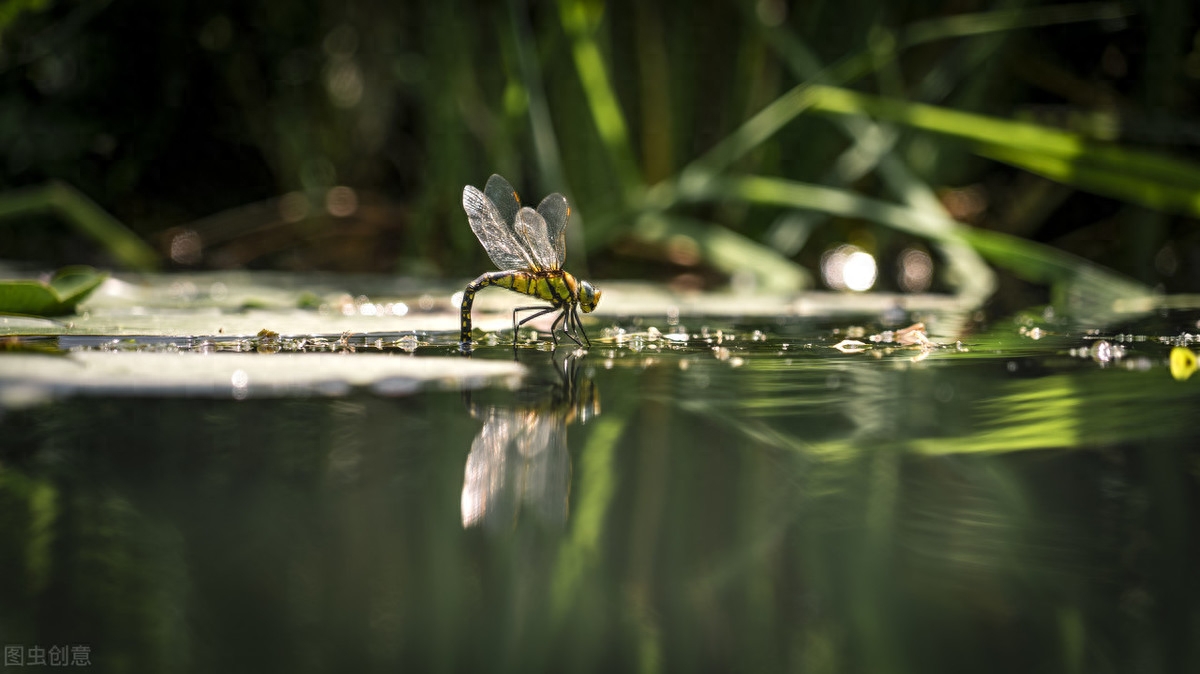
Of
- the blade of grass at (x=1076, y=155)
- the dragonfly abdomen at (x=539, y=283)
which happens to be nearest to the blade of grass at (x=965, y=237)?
the blade of grass at (x=1076, y=155)

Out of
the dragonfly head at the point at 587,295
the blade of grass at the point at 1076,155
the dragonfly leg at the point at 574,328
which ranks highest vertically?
the blade of grass at the point at 1076,155

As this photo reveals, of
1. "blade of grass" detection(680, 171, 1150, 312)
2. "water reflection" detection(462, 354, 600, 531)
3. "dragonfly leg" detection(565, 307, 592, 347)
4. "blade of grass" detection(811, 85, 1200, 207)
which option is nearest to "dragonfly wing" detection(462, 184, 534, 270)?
"dragonfly leg" detection(565, 307, 592, 347)

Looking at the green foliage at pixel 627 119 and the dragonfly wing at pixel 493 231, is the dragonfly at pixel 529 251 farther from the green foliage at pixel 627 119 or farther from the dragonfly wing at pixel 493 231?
the green foliage at pixel 627 119

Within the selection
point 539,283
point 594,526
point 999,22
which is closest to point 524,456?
point 594,526

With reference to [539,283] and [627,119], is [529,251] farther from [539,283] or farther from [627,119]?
[627,119]

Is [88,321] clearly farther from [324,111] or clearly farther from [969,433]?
[324,111]

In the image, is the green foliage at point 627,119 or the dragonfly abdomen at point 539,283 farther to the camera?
the green foliage at point 627,119

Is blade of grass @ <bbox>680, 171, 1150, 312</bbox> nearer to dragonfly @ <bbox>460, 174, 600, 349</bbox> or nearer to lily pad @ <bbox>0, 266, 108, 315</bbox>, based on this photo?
dragonfly @ <bbox>460, 174, 600, 349</bbox>

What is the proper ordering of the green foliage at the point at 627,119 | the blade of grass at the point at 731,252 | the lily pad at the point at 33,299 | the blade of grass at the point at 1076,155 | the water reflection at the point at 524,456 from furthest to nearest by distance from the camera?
the green foliage at the point at 627,119, the blade of grass at the point at 731,252, the blade of grass at the point at 1076,155, the lily pad at the point at 33,299, the water reflection at the point at 524,456
